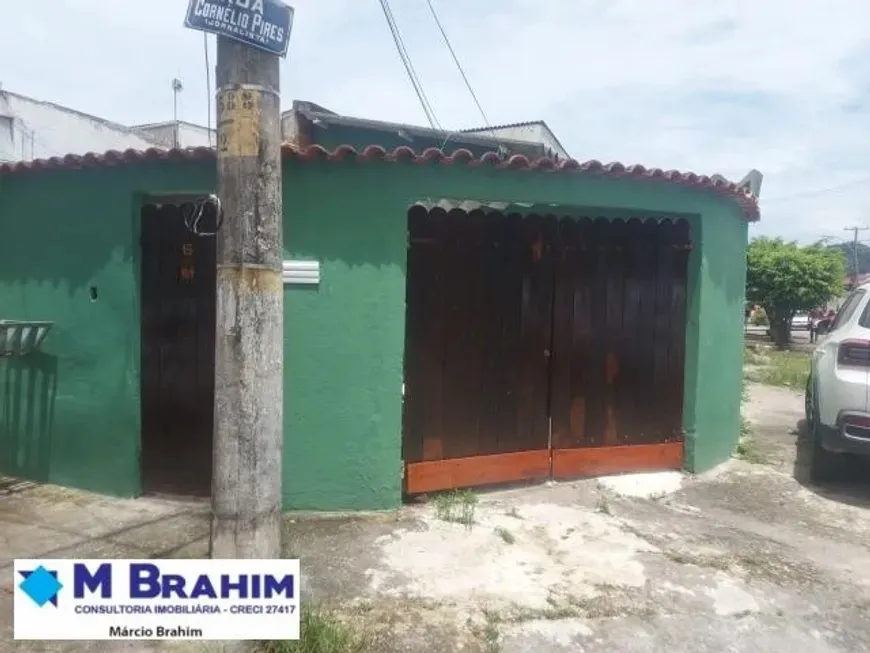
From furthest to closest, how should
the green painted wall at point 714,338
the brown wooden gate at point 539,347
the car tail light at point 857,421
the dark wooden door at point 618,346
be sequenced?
the green painted wall at point 714,338, the dark wooden door at point 618,346, the brown wooden gate at point 539,347, the car tail light at point 857,421

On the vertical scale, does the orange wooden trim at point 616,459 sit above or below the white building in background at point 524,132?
below

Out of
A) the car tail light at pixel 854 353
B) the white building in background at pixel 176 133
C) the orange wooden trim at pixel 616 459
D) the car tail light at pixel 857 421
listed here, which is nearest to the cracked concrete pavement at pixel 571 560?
the orange wooden trim at pixel 616 459

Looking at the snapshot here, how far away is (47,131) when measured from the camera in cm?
923

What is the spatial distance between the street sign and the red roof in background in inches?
58.6

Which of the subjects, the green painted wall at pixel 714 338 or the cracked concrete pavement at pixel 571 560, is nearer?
the cracked concrete pavement at pixel 571 560

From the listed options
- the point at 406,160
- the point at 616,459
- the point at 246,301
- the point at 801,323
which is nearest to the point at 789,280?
the point at 801,323

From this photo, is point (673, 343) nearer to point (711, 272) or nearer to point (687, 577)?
point (711, 272)

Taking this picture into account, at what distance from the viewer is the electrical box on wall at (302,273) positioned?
4.39 m

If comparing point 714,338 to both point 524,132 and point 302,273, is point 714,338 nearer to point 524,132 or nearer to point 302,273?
point 302,273

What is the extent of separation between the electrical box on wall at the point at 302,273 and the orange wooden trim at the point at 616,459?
2.40m

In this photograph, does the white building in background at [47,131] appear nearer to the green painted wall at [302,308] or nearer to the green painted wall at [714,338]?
the green painted wall at [302,308]

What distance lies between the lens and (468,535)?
13.8ft

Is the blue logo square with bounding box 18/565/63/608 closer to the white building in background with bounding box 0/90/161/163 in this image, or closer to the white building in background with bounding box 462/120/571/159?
the white building in background with bounding box 0/90/161/163

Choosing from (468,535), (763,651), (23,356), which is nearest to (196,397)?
(23,356)
